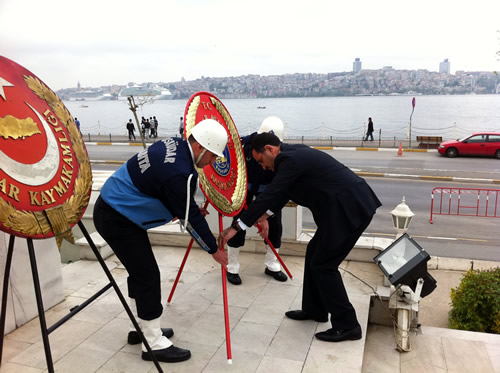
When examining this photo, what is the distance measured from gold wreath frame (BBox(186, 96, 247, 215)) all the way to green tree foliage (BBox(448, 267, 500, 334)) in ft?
9.98

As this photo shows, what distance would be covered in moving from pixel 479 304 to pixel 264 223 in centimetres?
271

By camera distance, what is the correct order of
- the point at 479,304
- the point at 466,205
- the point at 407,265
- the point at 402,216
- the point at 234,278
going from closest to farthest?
1. the point at 407,265
2. the point at 479,304
3. the point at 234,278
4. the point at 402,216
5. the point at 466,205

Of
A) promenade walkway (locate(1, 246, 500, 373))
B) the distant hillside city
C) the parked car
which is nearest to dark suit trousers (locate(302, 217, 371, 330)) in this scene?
promenade walkway (locate(1, 246, 500, 373))

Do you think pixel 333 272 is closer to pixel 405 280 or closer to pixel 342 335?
pixel 342 335

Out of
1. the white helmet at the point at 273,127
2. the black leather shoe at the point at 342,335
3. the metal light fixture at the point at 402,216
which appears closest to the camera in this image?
the black leather shoe at the point at 342,335

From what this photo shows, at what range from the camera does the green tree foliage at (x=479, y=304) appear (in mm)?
5160

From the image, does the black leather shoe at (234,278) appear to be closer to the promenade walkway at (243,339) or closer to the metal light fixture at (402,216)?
the promenade walkway at (243,339)

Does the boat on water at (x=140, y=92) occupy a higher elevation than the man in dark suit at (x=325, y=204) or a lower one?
higher

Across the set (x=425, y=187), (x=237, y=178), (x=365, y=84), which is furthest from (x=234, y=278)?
(x=365, y=84)

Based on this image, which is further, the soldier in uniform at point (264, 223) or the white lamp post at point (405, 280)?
the soldier in uniform at point (264, 223)

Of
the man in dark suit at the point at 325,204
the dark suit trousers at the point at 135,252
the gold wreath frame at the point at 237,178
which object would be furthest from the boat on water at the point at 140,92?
the dark suit trousers at the point at 135,252

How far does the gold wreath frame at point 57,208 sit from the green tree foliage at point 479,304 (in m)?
4.54

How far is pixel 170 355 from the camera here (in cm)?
382

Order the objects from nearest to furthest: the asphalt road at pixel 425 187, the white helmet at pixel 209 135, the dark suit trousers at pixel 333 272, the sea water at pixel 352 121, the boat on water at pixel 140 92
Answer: the white helmet at pixel 209 135, the dark suit trousers at pixel 333 272, the asphalt road at pixel 425 187, the boat on water at pixel 140 92, the sea water at pixel 352 121
